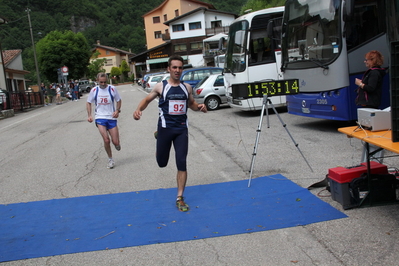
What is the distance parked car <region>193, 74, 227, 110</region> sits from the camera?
61.5ft

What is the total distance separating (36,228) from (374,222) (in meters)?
3.94

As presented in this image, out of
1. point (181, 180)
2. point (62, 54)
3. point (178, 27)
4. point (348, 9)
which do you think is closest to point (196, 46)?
point (178, 27)

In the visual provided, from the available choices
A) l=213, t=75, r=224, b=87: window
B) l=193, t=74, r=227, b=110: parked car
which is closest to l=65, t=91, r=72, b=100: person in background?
l=193, t=74, r=227, b=110: parked car

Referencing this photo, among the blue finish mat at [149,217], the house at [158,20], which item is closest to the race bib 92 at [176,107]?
the blue finish mat at [149,217]

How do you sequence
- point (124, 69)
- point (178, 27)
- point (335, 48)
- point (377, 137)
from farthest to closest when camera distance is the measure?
point (124, 69), point (178, 27), point (335, 48), point (377, 137)

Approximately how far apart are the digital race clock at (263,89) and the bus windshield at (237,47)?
25.9 feet

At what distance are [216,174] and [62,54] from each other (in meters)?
59.0

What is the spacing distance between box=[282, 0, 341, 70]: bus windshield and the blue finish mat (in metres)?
4.61

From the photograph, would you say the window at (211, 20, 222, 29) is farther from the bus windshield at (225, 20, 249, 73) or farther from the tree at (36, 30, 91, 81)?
the bus windshield at (225, 20, 249, 73)

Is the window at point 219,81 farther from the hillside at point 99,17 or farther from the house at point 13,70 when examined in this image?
the hillside at point 99,17

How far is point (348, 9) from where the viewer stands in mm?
8664

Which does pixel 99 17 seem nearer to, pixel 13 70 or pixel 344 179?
pixel 13 70

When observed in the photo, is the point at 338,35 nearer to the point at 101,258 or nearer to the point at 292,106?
the point at 292,106

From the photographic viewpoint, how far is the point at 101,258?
4168 mm
